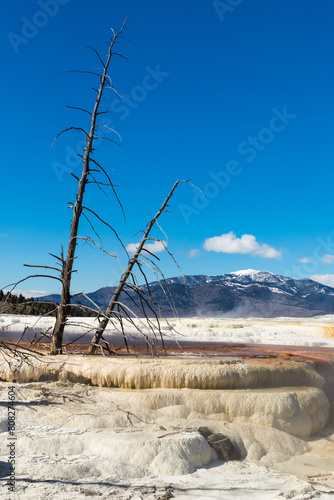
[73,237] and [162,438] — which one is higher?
[73,237]

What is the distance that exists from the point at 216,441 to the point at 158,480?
3.34 feet

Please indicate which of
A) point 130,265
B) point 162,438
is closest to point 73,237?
point 130,265

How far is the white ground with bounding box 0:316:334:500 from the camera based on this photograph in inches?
143

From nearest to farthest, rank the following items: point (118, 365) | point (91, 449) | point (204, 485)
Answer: point (204, 485), point (91, 449), point (118, 365)

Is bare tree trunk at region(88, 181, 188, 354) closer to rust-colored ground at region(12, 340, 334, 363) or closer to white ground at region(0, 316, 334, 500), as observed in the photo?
rust-colored ground at region(12, 340, 334, 363)

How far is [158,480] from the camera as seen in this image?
3820mm

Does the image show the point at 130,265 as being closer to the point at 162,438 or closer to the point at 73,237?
the point at 73,237

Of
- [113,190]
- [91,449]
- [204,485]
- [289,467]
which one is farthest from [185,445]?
[113,190]

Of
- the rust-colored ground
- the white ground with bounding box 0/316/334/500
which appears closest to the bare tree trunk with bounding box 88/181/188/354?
the rust-colored ground

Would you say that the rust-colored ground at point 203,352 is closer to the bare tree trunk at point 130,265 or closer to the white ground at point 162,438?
the bare tree trunk at point 130,265

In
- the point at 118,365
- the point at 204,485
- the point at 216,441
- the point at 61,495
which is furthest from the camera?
the point at 118,365

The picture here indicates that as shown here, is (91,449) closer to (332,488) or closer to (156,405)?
(156,405)

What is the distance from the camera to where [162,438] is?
4.31 m

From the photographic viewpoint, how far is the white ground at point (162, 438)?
11.9 ft
